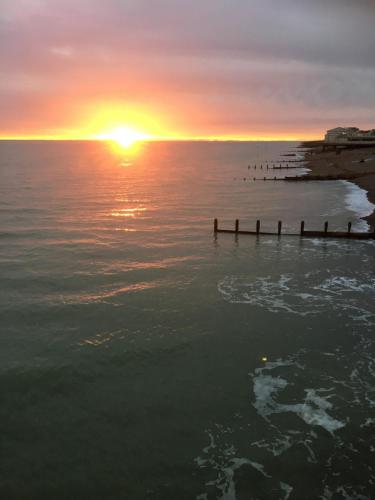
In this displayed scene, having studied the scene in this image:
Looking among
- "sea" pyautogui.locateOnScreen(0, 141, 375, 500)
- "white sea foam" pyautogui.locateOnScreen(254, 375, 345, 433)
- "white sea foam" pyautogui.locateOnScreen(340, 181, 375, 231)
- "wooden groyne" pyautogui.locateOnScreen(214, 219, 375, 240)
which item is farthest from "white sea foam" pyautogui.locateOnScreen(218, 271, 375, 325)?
"white sea foam" pyautogui.locateOnScreen(340, 181, 375, 231)

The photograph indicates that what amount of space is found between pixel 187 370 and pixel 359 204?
2046 inches

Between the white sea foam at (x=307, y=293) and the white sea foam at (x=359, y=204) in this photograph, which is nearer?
the white sea foam at (x=307, y=293)

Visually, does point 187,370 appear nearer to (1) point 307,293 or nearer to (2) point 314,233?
(1) point 307,293

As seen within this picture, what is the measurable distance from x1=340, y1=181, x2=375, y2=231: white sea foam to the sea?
28.2 ft

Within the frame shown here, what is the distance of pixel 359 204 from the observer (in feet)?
208

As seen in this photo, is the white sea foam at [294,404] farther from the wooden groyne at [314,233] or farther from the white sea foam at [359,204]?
the white sea foam at [359,204]

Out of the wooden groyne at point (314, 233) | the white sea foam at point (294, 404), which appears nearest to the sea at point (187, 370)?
the white sea foam at point (294, 404)

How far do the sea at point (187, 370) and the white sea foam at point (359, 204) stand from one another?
8.61 meters

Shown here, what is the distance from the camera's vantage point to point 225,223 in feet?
177

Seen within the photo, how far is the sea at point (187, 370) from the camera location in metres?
14.1

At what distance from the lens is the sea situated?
1413 centimetres

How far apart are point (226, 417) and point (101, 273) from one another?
19571mm

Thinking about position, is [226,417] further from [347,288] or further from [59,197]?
[59,197]

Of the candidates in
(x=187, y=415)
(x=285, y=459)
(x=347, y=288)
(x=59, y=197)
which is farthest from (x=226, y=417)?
(x=59, y=197)
